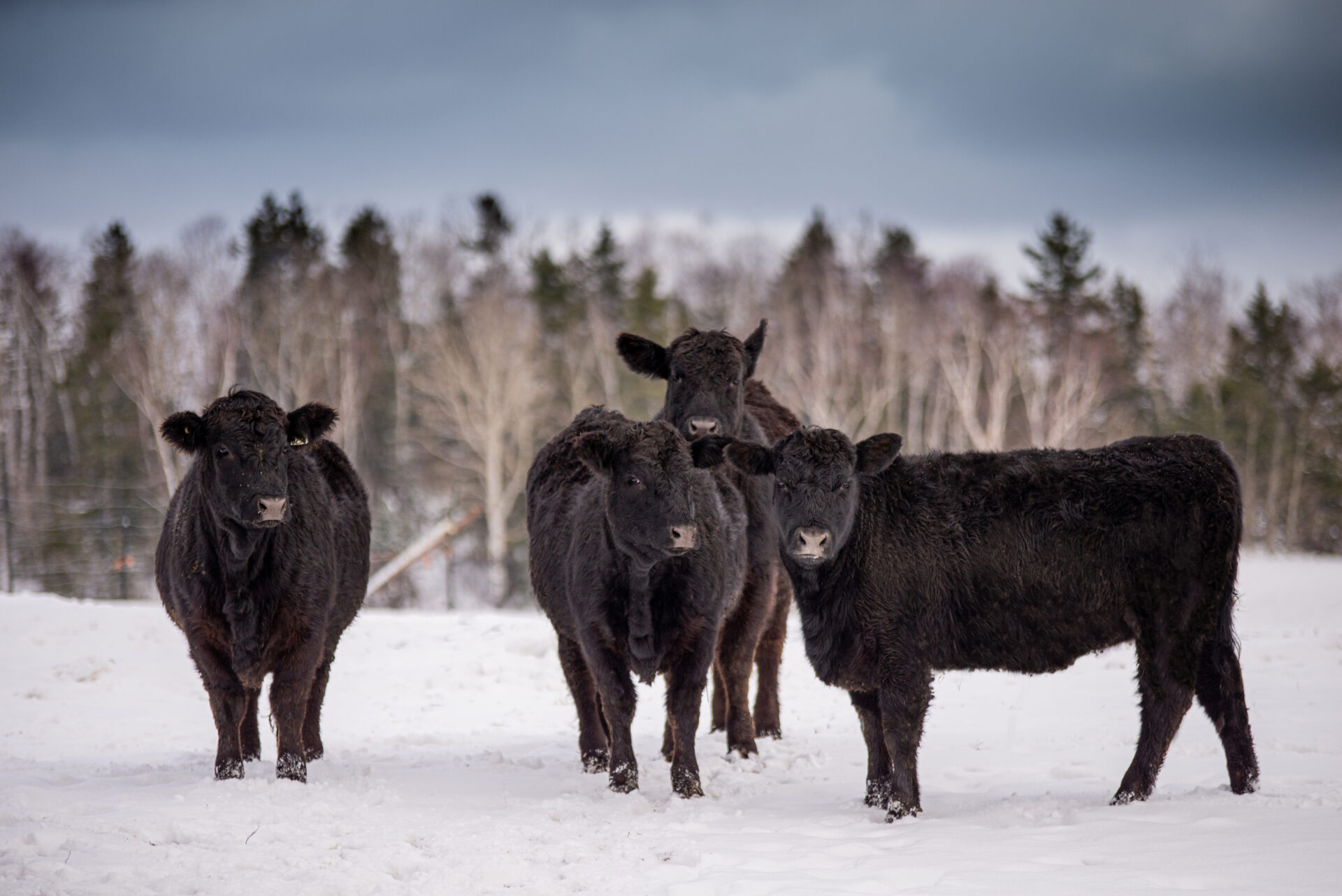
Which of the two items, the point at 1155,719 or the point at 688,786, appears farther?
the point at 688,786

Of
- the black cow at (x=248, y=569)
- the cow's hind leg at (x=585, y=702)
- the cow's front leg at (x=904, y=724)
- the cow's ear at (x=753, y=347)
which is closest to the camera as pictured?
the cow's front leg at (x=904, y=724)

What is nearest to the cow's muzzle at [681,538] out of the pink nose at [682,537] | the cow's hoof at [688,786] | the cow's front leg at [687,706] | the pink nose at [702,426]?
the pink nose at [682,537]

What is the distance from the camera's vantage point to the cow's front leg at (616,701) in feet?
22.7

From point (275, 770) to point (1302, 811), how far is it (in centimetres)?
580

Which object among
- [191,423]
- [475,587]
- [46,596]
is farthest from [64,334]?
[191,423]

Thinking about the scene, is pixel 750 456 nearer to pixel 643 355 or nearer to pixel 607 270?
pixel 643 355

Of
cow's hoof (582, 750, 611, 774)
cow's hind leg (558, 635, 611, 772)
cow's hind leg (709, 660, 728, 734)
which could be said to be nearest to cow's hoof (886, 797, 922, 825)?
cow's hoof (582, 750, 611, 774)

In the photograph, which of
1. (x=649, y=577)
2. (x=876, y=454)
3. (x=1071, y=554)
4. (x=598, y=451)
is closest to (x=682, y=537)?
(x=649, y=577)

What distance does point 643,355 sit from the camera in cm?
912

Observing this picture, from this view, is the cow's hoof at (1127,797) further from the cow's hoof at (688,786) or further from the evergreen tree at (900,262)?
the evergreen tree at (900,262)

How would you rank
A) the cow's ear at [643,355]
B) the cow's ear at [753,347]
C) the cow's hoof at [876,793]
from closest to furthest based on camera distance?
the cow's hoof at [876,793] → the cow's ear at [643,355] → the cow's ear at [753,347]

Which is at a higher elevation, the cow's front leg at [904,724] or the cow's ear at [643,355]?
the cow's ear at [643,355]

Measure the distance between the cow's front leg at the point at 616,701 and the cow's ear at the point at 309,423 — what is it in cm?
225

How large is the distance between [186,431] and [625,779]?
346 centimetres
